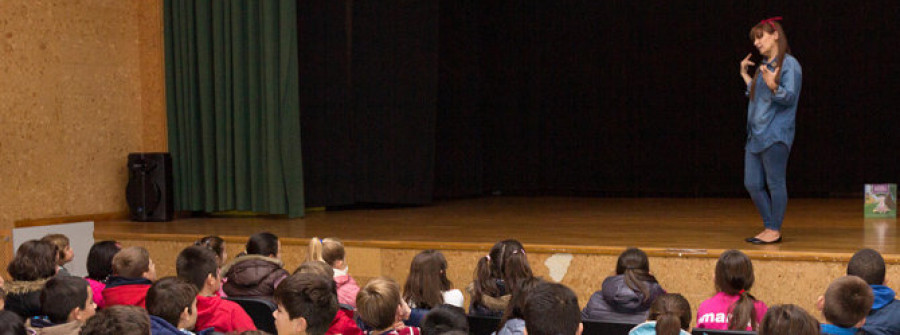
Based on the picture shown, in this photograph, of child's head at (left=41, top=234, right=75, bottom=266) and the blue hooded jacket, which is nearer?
the blue hooded jacket

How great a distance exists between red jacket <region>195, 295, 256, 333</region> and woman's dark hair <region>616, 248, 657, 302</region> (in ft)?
4.54

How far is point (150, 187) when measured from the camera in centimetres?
729

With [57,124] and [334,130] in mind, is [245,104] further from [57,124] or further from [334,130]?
[57,124]

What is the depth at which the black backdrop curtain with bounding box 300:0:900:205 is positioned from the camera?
791 centimetres

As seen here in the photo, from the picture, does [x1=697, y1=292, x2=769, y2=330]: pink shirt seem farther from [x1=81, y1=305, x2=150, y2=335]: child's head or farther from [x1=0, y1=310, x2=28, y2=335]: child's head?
[x1=0, y1=310, x2=28, y2=335]: child's head

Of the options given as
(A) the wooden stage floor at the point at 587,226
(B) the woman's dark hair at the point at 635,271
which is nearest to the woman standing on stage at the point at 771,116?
(A) the wooden stage floor at the point at 587,226

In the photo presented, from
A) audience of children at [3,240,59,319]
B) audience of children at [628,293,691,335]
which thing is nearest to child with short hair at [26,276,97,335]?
audience of children at [3,240,59,319]

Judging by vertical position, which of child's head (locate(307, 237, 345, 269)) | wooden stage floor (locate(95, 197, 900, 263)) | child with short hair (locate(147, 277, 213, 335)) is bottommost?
wooden stage floor (locate(95, 197, 900, 263))

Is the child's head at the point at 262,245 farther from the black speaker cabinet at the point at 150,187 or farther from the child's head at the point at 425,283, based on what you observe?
the black speaker cabinet at the point at 150,187

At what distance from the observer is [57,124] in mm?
7020

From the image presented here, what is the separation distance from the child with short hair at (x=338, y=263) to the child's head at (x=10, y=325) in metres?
1.56

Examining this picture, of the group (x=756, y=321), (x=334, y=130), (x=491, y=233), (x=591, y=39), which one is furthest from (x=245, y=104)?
(x=756, y=321)

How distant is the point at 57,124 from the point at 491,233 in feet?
11.5

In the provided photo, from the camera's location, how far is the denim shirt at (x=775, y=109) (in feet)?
15.4
